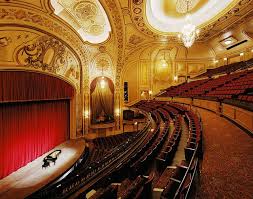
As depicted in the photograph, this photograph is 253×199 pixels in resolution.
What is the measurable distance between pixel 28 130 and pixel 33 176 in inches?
63.0

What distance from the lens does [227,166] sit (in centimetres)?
160

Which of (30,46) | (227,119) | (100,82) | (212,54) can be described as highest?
(212,54)

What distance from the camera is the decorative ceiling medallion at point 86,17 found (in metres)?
5.10

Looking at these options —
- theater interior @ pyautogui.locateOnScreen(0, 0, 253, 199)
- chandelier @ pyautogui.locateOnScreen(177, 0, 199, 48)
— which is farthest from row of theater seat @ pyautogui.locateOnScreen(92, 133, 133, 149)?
chandelier @ pyautogui.locateOnScreen(177, 0, 199, 48)

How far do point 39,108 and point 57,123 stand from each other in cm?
100

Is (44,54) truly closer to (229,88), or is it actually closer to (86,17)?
(86,17)

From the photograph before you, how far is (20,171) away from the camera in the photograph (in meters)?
4.98

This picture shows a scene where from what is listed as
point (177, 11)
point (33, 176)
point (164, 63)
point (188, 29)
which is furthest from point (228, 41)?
point (33, 176)

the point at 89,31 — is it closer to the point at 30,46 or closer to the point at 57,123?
the point at 30,46

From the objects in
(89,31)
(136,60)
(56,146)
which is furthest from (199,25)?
(56,146)

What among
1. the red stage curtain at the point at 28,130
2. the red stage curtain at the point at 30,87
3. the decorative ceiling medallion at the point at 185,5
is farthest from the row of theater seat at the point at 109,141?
the decorative ceiling medallion at the point at 185,5

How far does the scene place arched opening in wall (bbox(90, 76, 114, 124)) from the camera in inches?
304

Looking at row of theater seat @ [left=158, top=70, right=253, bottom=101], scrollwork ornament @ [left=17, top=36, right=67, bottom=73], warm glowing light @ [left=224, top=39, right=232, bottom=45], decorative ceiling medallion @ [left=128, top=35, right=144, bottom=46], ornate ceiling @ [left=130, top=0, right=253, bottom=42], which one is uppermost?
ornate ceiling @ [left=130, top=0, right=253, bottom=42]

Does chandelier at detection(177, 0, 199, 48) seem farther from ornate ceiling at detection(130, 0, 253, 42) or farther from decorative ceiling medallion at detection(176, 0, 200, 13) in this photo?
ornate ceiling at detection(130, 0, 253, 42)
